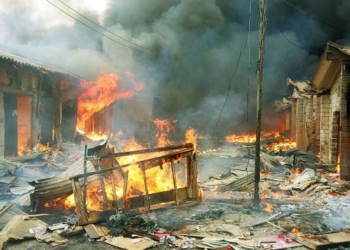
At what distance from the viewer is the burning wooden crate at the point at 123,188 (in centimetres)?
730

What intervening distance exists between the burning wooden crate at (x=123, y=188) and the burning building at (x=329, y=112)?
6141mm

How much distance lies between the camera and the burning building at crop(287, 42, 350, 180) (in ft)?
37.9

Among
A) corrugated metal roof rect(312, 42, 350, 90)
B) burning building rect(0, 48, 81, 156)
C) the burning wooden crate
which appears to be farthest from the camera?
burning building rect(0, 48, 81, 156)

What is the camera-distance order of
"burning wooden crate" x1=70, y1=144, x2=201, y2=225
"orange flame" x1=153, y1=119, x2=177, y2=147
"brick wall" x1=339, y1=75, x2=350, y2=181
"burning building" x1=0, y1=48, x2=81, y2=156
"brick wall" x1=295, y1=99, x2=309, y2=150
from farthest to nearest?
"orange flame" x1=153, y1=119, x2=177, y2=147, "brick wall" x1=295, y1=99, x2=309, y2=150, "burning building" x1=0, y1=48, x2=81, y2=156, "brick wall" x1=339, y1=75, x2=350, y2=181, "burning wooden crate" x1=70, y1=144, x2=201, y2=225

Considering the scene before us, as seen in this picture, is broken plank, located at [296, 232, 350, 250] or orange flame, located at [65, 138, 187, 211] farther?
orange flame, located at [65, 138, 187, 211]

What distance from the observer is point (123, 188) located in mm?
7777

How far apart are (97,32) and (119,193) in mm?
18982

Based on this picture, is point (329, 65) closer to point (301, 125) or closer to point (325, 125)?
point (325, 125)

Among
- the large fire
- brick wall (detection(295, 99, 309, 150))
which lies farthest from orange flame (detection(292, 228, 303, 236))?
brick wall (detection(295, 99, 309, 150))

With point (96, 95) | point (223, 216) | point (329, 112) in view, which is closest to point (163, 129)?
point (96, 95)

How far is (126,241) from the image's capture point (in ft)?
20.9

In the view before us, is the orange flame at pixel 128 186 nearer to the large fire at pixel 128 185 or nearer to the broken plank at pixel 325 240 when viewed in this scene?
the large fire at pixel 128 185

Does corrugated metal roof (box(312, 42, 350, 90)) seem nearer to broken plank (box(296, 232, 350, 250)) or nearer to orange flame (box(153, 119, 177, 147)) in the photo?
broken plank (box(296, 232, 350, 250))

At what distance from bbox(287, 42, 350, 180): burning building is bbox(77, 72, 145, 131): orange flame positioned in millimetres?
11364
